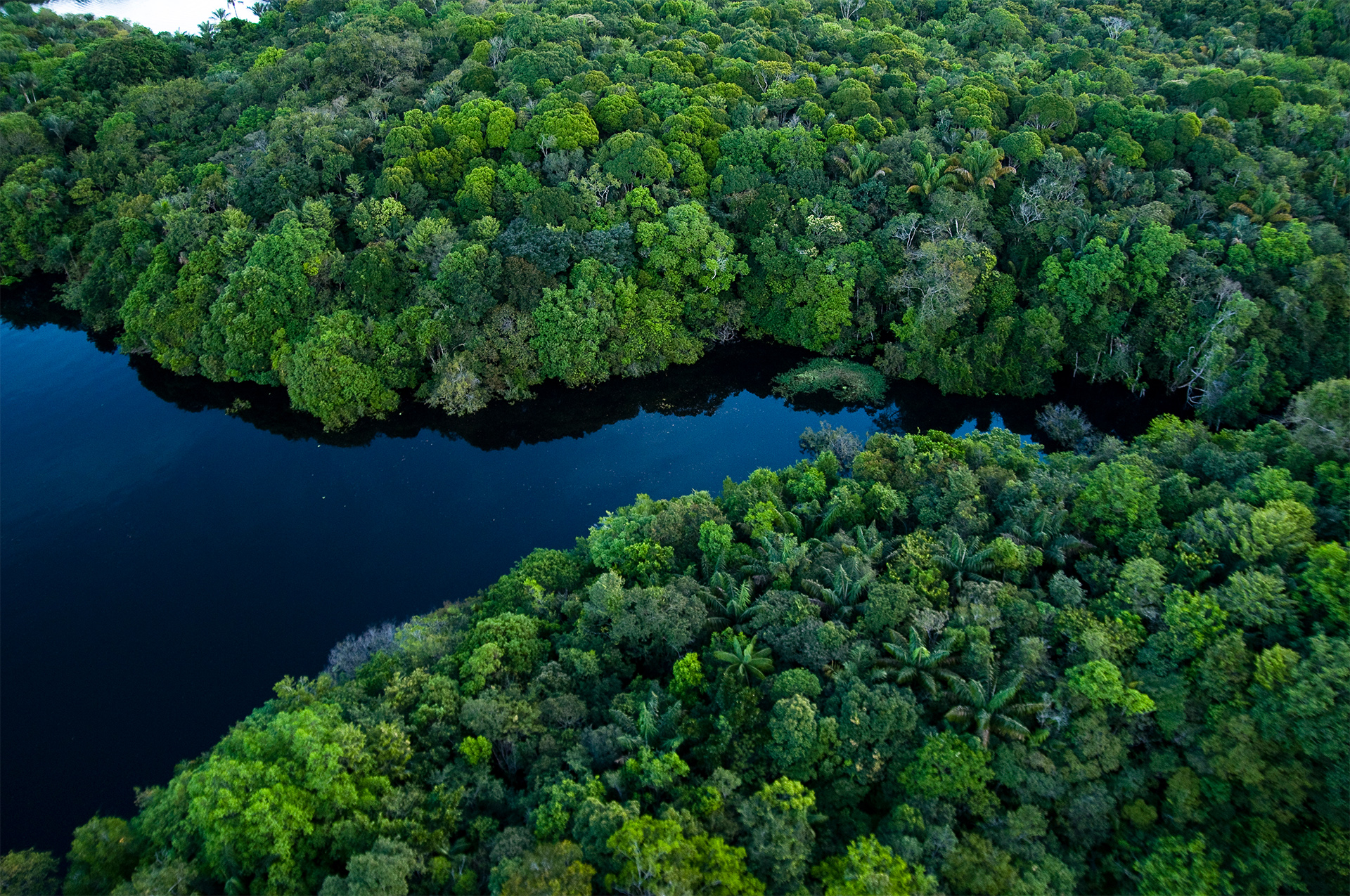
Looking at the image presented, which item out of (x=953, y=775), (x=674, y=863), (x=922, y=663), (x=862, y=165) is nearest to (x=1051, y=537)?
(x=922, y=663)

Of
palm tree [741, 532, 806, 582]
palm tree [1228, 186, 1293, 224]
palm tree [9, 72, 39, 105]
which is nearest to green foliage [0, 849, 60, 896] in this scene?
palm tree [741, 532, 806, 582]

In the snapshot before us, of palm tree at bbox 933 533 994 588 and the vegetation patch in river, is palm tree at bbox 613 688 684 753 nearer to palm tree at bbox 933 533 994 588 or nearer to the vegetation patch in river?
palm tree at bbox 933 533 994 588

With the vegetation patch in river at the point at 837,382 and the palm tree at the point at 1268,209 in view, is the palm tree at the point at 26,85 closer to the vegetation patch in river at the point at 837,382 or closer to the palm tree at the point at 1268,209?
the vegetation patch in river at the point at 837,382

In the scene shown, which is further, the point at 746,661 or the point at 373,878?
the point at 746,661

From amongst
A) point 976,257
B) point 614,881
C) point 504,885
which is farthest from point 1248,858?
point 976,257

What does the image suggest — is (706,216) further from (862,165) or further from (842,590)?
(842,590)
